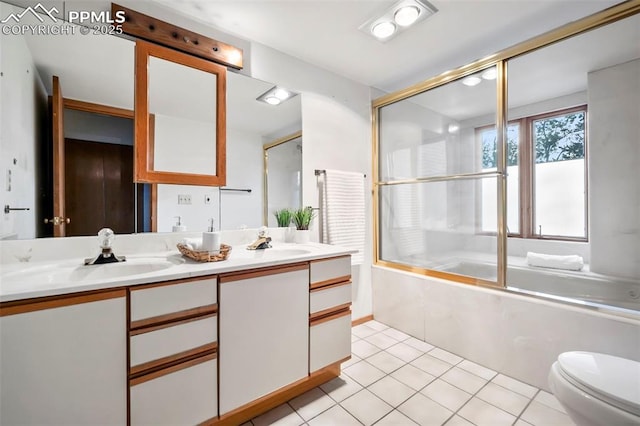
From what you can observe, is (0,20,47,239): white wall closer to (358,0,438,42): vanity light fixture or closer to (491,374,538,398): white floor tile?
(358,0,438,42): vanity light fixture

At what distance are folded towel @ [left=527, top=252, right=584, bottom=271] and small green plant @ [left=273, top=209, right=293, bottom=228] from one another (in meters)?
2.21

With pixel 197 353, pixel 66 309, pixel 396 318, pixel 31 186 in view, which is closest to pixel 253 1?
pixel 31 186

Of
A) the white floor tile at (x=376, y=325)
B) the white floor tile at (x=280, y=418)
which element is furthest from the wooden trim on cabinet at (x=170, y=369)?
the white floor tile at (x=376, y=325)

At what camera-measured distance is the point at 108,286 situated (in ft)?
3.30

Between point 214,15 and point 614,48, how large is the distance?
273cm

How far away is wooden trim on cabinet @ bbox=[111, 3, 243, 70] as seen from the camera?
1.53 m

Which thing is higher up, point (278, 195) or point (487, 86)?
point (487, 86)

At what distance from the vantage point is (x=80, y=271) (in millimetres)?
1223

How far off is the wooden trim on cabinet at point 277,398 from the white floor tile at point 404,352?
0.54 m

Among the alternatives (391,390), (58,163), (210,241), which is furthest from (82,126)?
(391,390)

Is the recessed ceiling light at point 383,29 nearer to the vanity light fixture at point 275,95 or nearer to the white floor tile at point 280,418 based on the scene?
the vanity light fixture at point 275,95

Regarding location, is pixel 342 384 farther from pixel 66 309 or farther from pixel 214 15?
pixel 214 15

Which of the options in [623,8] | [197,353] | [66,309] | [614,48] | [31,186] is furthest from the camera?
[614,48]

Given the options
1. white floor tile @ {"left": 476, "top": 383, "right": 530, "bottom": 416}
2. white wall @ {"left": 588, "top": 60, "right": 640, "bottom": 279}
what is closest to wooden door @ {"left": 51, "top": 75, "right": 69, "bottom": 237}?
white floor tile @ {"left": 476, "top": 383, "right": 530, "bottom": 416}
